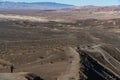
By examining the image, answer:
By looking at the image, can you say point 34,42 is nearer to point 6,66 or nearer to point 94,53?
point 94,53

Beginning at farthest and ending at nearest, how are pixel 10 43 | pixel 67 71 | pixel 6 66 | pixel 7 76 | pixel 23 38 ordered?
pixel 23 38, pixel 10 43, pixel 6 66, pixel 67 71, pixel 7 76

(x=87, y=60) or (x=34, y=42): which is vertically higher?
(x=87, y=60)

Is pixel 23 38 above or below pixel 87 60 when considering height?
below

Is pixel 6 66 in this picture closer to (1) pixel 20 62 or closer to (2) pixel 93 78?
(1) pixel 20 62

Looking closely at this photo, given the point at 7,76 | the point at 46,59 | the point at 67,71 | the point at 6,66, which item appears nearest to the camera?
the point at 7,76

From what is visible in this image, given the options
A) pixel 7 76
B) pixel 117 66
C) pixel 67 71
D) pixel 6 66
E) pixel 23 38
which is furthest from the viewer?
pixel 23 38

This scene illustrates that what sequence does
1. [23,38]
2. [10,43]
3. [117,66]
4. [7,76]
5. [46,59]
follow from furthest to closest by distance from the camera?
1. [23,38]
2. [10,43]
3. [117,66]
4. [46,59]
5. [7,76]

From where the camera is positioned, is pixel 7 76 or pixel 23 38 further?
pixel 23 38

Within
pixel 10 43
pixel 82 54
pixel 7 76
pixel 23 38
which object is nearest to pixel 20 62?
pixel 82 54

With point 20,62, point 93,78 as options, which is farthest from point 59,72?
point 20,62
